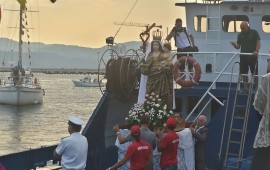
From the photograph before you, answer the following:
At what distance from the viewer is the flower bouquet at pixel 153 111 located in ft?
38.4

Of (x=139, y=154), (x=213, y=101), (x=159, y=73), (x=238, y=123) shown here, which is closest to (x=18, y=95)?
(x=213, y=101)

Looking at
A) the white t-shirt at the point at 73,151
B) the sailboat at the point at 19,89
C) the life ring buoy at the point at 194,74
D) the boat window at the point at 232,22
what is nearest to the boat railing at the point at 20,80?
the sailboat at the point at 19,89

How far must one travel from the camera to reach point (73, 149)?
8.44 metres

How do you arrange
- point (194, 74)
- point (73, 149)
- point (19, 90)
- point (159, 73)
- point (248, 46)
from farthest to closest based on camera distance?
point (19, 90)
point (248, 46)
point (159, 73)
point (194, 74)
point (73, 149)

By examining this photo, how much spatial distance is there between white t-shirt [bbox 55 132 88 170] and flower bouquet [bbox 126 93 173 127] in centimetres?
320

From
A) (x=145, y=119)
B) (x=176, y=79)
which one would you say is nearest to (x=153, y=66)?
(x=176, y=79)

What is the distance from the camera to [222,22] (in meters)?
15.0

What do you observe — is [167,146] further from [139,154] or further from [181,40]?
[181,40]

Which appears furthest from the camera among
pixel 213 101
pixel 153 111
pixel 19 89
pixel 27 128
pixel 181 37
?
pixel 19 89

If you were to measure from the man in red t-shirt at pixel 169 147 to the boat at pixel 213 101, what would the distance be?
1672mm

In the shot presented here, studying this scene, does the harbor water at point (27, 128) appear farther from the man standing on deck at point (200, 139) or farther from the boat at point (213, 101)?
the man standing on deck at point (200, 139)

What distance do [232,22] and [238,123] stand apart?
154 inches

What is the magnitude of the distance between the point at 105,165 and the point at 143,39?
3171 millimetres

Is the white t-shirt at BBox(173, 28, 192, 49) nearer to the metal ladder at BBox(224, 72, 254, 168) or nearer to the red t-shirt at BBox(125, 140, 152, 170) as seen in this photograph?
the metal ladder at BBox(224, 72, 254, 168)
